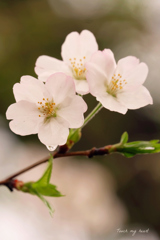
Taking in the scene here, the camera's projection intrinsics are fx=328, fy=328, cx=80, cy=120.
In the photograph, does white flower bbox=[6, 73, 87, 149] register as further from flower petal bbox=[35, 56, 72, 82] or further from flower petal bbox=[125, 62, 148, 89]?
flower petal bbox=[125, 62, 148, 89]

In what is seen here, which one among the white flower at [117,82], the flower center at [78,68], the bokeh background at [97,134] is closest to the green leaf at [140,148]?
the white flower at [117,82]

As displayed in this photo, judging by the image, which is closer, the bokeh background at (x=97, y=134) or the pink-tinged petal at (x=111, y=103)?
the pink-tinged petal at (x=111, y=103)

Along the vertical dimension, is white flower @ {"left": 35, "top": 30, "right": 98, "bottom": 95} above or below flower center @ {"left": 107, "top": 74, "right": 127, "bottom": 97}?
above

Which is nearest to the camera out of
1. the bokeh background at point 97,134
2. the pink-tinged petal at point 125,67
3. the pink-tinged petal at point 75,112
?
the pink-tinged petal at point 75,112

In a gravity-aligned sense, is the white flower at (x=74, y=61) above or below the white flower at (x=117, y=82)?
above

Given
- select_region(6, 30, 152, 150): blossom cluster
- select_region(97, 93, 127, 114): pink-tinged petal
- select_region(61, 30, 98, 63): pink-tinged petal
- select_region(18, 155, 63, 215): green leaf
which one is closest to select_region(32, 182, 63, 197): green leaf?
select_region(18, 155, 63, 215): green leaf

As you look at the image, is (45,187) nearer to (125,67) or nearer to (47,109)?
(47,109)

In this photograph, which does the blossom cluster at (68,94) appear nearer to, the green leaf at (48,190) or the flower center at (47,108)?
the flower center at (47,108)
